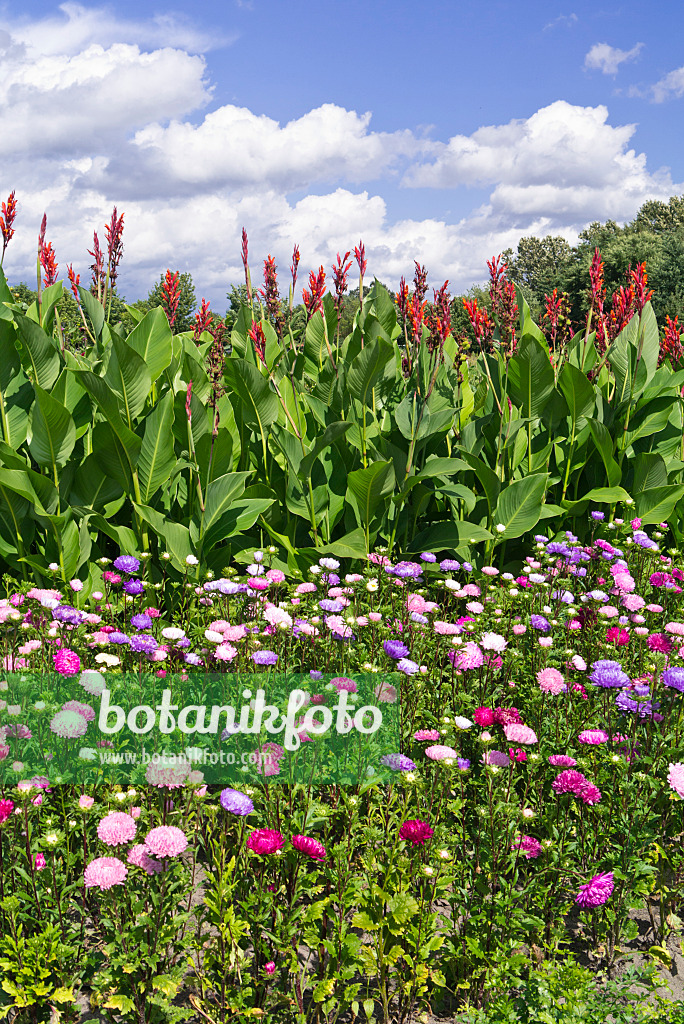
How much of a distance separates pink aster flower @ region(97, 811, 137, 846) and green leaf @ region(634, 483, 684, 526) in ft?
12.8

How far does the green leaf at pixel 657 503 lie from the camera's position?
4660 millimetres

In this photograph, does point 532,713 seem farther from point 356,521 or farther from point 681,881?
point 356,521

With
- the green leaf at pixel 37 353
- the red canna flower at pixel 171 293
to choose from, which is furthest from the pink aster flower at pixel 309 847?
the red canna flower at pixel 171 293

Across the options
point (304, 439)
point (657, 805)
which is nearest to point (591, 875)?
point (657, 805)

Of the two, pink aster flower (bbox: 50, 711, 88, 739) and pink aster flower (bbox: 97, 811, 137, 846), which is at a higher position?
pink aster flower (bbox: 50, 711, 88, 739)

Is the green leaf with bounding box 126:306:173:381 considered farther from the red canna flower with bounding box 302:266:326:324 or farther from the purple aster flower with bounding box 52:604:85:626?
the purple aster flower with bounding box 52:604:85:626

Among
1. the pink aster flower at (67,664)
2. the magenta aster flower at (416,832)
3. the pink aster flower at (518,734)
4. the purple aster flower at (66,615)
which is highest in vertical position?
the purple aster flower at (66,615)

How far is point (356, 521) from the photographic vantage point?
164 inches

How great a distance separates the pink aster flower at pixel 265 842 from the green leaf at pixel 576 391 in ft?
11.4

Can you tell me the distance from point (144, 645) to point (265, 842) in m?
0.93

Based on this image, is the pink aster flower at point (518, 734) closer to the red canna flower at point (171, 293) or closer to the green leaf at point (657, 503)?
the green leaf at point (657, 503)

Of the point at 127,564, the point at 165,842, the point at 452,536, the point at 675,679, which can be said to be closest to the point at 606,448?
the point at 452,536

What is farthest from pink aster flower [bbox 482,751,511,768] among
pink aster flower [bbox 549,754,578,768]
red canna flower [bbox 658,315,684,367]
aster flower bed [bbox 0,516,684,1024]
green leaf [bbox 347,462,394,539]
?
red canna flower [bbox 658,315,684,367]

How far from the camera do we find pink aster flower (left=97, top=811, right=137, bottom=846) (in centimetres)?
173
